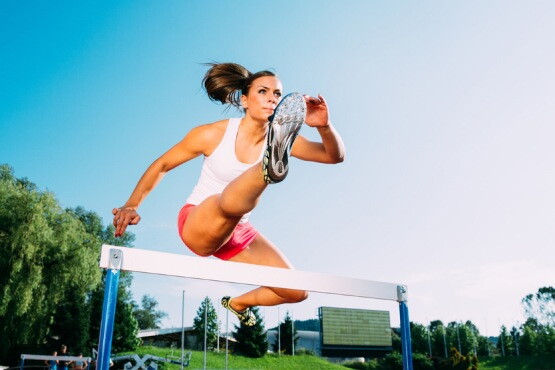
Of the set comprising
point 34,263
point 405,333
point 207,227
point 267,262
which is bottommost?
point 405,333

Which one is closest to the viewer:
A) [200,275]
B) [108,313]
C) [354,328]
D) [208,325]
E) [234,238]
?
[108,313]

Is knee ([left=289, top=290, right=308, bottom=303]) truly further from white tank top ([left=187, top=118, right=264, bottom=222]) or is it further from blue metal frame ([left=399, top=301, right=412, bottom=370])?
white tank top ([left=187, top=118, right=264, bottom=222])

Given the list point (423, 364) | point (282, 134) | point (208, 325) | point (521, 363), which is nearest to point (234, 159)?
point (282, 134)

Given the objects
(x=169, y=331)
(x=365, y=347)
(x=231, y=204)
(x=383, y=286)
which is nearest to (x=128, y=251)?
(x=231, y=204)

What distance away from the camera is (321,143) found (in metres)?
3.10

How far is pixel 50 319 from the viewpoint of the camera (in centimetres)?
1744

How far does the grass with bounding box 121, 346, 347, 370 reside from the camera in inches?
1090

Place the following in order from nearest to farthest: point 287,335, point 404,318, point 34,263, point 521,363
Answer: point 404,318
point 34,263
point 287,335
point 521,363

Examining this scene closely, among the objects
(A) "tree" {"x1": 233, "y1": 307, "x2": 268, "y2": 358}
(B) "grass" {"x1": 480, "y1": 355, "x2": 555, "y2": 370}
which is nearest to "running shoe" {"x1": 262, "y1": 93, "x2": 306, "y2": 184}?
(A) "tree" {"x1": 233, "y1": 307, "x2": 268, "y2": 358}

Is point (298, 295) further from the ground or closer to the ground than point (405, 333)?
further from the ground

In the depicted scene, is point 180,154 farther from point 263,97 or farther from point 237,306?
point 237,306

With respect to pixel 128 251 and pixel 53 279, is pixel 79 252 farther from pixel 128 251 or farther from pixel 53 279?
pixel 128 251

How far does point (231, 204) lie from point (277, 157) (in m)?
0.34

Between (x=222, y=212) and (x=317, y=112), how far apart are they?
89cm
